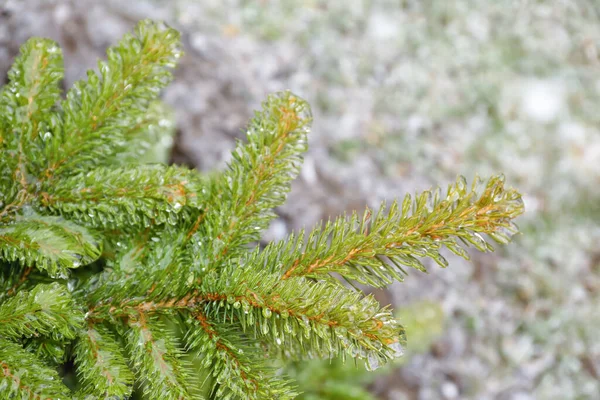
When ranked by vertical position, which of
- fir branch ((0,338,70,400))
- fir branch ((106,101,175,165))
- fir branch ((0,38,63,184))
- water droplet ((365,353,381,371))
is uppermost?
fir branch ((106,101,175,165))

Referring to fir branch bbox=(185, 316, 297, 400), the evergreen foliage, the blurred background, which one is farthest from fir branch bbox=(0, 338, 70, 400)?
the blurred background

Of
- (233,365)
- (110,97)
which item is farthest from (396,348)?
(110,97)

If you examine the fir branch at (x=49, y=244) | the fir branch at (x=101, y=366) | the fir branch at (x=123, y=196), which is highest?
the fir branch at (x=123, y=196)

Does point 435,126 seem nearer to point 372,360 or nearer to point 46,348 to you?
point 372,360

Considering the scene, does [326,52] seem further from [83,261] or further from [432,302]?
[83,261]

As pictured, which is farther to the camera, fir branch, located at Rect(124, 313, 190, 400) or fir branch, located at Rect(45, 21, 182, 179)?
fir branch, located at Rect(45, 21, 182, 179)

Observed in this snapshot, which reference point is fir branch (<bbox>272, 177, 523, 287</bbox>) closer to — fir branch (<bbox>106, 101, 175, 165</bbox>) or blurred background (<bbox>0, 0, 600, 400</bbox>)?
fir branch (<bbox>106, 101, 175, 165</bbox>)

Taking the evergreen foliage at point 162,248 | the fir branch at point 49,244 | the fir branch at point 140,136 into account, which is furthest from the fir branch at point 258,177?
the fir branch at point 140,136

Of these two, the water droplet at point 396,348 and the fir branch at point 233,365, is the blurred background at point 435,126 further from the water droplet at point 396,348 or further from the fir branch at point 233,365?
the water droplet at point 396,348
